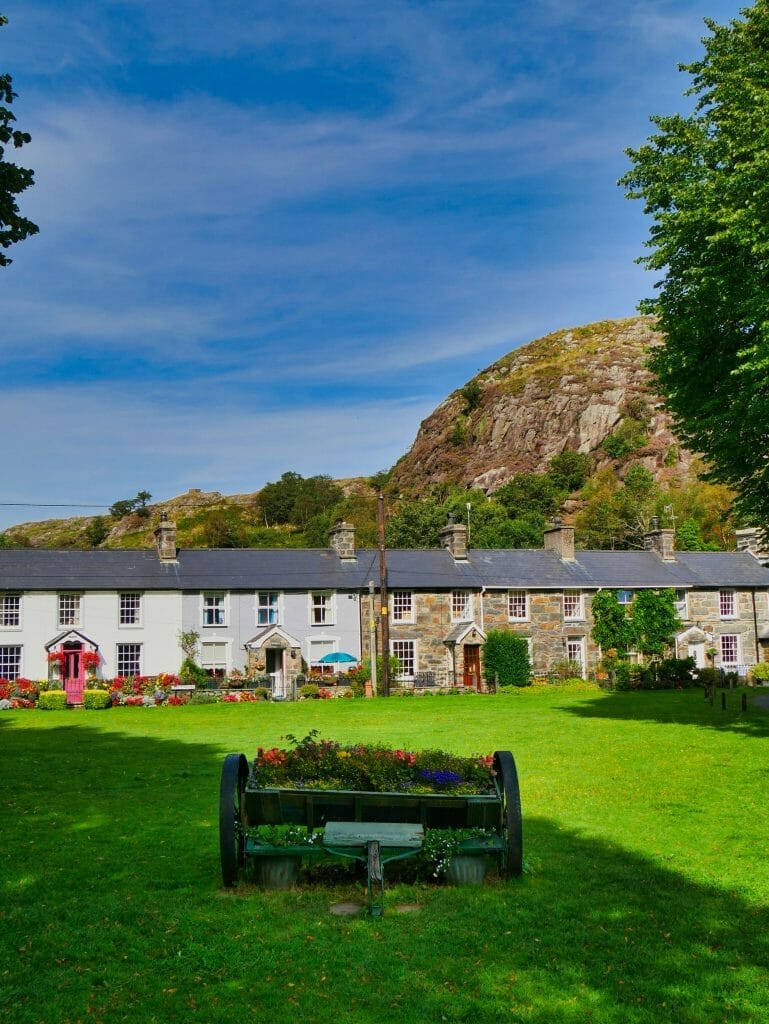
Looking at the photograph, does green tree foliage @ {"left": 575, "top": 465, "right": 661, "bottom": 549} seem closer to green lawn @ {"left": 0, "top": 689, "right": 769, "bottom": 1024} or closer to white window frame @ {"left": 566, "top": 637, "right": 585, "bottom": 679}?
white window frame @ {"left": 566, "top": 637, "right": 585, "bottom": 679}

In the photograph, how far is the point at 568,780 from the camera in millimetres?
15719

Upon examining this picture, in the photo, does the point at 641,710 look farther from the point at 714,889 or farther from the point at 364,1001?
the point at 364,1001

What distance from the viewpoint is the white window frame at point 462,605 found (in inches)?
1869

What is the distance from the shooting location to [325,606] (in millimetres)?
46594

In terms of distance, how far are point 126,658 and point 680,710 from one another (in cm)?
2661

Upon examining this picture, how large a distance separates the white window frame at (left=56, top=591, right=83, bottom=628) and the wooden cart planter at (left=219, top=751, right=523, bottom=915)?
36458 mm

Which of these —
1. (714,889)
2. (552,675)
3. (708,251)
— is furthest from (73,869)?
(552,675)

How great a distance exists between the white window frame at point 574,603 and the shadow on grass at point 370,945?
38.3m

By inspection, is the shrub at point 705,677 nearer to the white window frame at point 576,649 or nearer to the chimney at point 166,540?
the white window frame at point 576,649

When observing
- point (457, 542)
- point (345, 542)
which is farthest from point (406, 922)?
point (457, 542)

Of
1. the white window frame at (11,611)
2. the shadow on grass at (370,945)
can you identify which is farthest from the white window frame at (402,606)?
the shadow on grass at (370,945)

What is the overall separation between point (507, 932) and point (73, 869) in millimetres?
5049

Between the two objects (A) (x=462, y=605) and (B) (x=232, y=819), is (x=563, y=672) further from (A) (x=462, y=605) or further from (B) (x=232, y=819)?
(B) (x=232, y=819)

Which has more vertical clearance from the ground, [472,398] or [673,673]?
[472,398]
